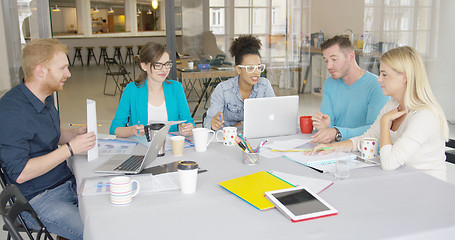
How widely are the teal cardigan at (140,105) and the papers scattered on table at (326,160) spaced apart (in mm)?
1054

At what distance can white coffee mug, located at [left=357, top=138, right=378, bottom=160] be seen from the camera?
82.0 inches

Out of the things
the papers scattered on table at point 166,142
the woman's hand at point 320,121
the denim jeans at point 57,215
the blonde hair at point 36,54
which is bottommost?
the denim jeans at point 57,215

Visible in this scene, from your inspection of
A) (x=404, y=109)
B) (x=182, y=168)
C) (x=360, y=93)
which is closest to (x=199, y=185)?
(x=182, y=168)

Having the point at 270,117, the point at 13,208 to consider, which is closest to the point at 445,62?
the point at 270,117

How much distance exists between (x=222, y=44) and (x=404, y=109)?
4.05m

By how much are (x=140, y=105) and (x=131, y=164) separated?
96 cm

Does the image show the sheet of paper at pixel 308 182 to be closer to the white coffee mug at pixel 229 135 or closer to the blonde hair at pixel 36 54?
the white coffee mug at pixel 229 135

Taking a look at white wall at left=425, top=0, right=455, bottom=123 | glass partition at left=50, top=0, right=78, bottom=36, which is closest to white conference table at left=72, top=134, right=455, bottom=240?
white wall at left=425, top=0, right=455, bottom=123

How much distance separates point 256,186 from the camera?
5.67ft

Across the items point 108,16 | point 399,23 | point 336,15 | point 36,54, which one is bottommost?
point 36,54

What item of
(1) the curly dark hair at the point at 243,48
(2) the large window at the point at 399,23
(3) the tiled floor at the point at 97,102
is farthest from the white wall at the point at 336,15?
(1) the curly dark hair at the point at 243,48

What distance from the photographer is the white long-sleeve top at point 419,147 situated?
75.9 inches

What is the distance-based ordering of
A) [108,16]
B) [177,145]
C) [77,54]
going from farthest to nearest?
[108,16]
[77,54]
[177,145]

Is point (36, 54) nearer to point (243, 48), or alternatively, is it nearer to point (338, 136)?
point (243, 48)
